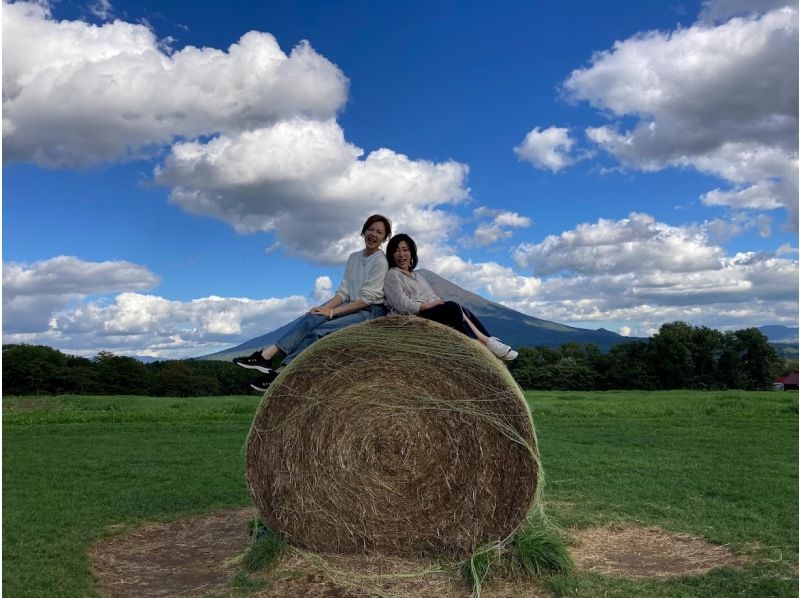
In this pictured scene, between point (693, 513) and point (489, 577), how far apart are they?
3483mm

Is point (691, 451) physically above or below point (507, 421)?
below

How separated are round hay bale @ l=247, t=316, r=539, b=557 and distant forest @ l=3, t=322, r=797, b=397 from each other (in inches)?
991

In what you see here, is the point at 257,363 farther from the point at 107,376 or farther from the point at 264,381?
the point at 107,376

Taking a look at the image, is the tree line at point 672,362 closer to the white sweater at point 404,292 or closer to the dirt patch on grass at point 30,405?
the dirt patch on grass at point 30,405

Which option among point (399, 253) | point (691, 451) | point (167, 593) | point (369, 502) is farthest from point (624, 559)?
point (691, 451)

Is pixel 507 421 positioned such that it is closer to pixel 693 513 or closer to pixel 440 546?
pixel 440 546

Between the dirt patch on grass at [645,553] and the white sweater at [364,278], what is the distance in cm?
308

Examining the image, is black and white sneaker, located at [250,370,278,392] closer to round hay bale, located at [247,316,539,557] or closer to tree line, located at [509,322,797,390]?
round hay bale, located at [247,316,539,557]

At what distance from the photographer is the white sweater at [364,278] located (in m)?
6.32

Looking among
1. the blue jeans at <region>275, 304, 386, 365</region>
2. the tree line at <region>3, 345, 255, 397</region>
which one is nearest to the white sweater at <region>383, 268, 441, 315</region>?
the blue jeans at <region>275, 304, 386, 365</region>

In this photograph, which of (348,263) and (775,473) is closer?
(348,263)

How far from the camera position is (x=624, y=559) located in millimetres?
6586

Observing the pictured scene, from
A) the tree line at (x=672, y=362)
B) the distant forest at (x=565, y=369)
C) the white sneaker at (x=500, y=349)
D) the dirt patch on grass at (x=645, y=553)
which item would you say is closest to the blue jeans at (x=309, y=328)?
the white sneaker at (x=500, y=349)

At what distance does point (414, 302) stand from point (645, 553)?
Result: 11.0 ft
